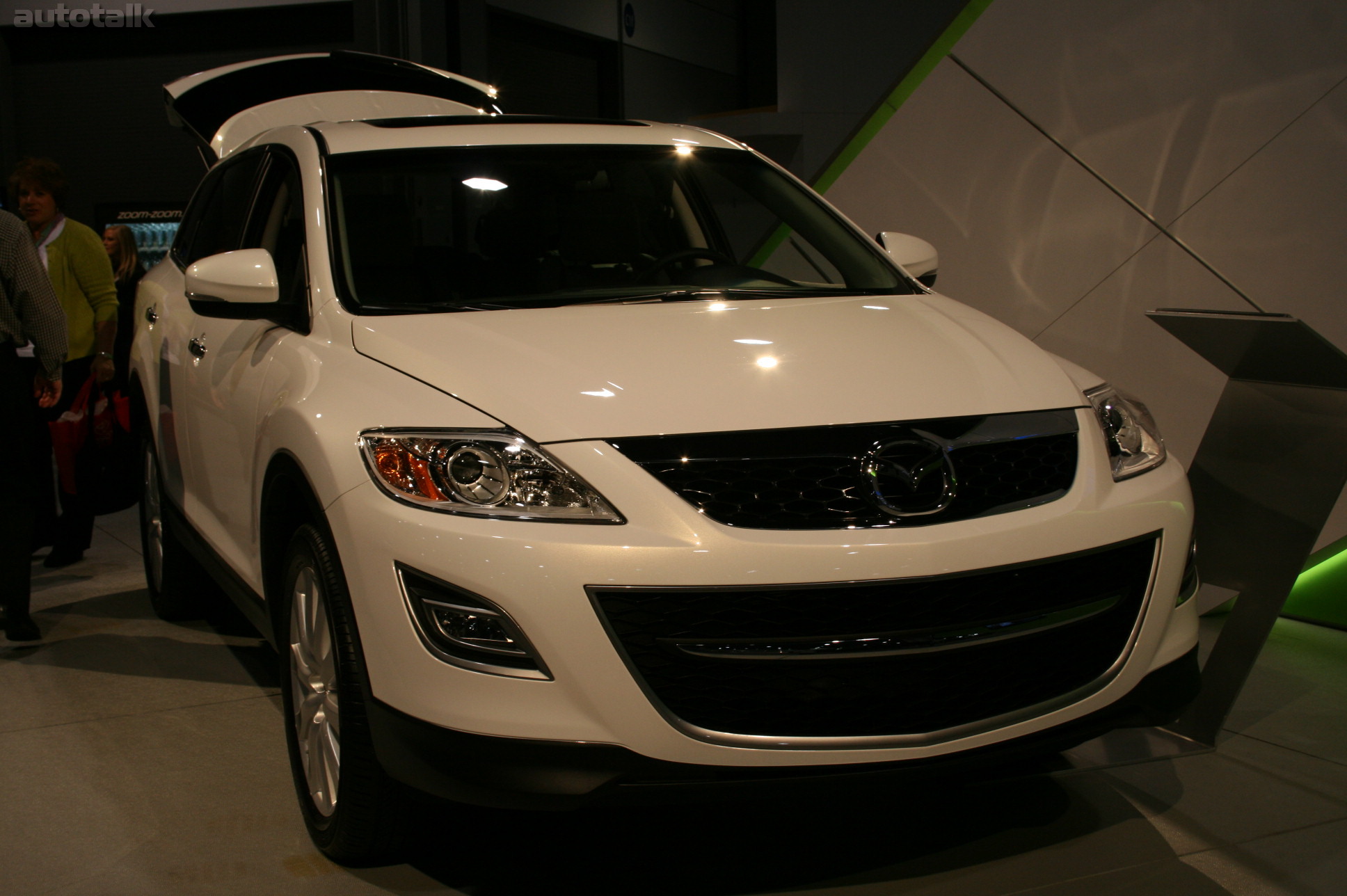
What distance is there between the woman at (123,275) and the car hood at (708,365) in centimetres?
439

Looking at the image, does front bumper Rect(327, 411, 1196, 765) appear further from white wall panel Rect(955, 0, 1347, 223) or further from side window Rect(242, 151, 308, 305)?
white wall panel Rect(955, 0, 1347, 223)

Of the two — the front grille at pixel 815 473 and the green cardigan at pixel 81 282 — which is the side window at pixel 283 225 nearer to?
the front grille at pixel 815 473

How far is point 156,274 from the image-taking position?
4723 millimetres

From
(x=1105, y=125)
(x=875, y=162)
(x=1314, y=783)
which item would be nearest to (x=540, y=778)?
(x=1314, y=783)

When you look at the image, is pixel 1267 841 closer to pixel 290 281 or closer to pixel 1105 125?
pixel 290 281

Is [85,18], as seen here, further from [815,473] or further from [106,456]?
[815,473]

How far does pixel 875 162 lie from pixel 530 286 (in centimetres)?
296

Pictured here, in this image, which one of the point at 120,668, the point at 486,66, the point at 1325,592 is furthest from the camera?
the point at 486,66

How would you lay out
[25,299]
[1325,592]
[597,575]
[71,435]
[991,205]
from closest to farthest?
[597,575] < [25,299] < [1325,592] < [991,205] < [71,435]

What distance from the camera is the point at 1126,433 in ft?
8.71

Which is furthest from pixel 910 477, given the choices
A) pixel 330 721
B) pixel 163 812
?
pixel 163 812

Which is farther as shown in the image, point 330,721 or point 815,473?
point 330,721

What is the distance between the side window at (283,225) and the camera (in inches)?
124

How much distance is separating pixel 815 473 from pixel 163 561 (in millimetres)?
3159
